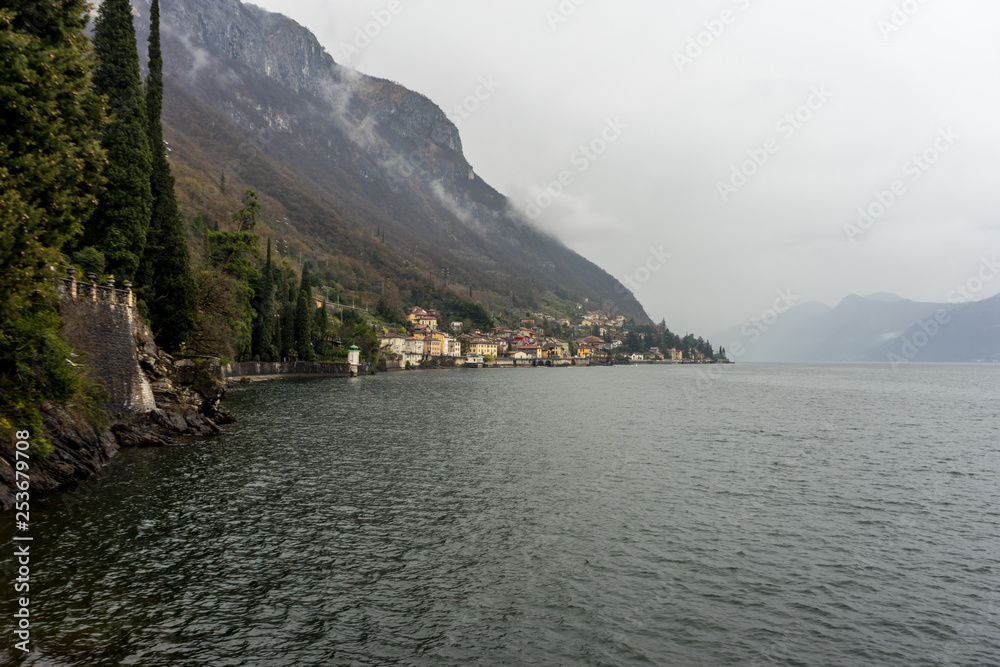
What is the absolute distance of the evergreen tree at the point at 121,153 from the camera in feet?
118

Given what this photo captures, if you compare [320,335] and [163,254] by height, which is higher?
[163,254]

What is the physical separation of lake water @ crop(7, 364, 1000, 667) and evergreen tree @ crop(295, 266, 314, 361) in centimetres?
6544

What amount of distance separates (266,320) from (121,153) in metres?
52.3

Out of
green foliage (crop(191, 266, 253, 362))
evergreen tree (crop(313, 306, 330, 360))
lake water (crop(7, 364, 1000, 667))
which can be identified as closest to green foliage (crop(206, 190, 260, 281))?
green foliage (crop(191, 266, 253, 362))

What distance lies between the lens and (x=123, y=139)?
121 ft

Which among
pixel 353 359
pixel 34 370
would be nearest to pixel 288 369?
pixel 353 359

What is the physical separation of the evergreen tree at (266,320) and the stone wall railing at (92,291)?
5395 centimetres

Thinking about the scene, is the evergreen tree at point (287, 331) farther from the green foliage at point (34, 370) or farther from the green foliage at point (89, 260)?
the green foliage at point (34, 370)

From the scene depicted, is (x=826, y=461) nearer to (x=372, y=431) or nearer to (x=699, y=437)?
(x=699, y=437)

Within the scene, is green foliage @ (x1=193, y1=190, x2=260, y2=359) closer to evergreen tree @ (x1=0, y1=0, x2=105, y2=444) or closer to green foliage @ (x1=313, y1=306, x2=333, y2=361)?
green foliage @ (x1=313, y1=306, x2=333, y2=361)

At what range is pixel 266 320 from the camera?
8669 cm

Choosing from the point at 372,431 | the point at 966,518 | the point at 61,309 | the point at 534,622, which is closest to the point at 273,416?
the point at 372,431

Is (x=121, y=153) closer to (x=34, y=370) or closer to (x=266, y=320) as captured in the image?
(x=34, y=370)

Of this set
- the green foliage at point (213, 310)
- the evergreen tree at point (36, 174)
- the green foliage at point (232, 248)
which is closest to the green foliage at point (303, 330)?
the green foliage at point (232, 248)
